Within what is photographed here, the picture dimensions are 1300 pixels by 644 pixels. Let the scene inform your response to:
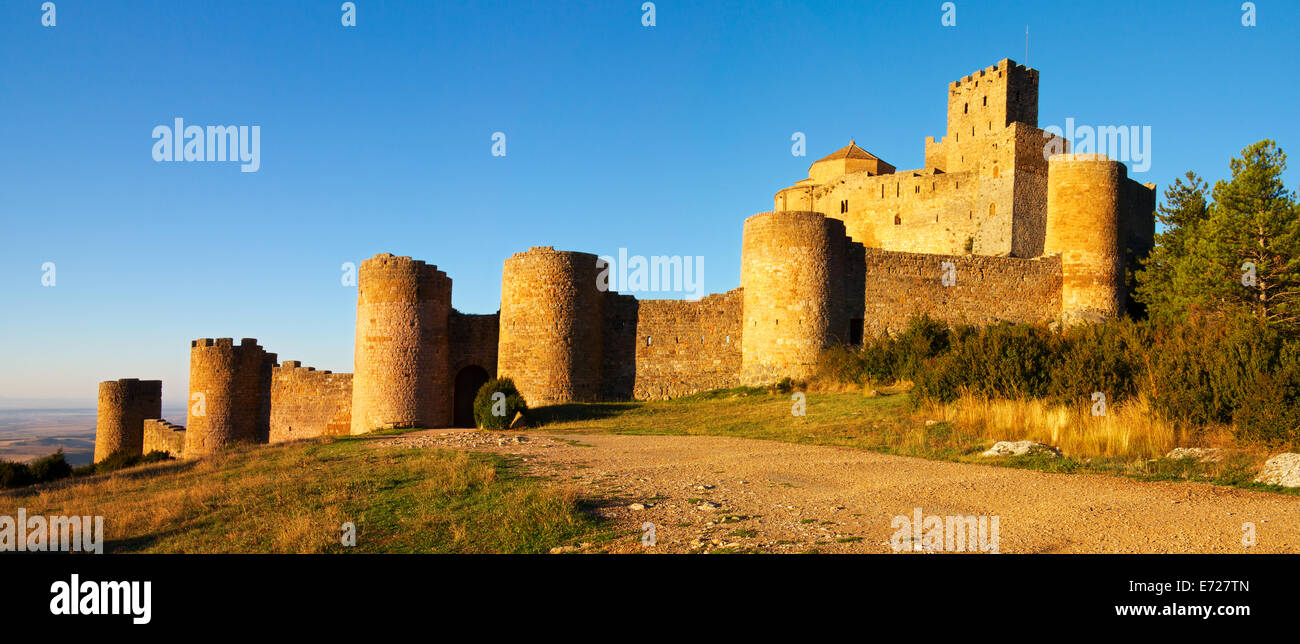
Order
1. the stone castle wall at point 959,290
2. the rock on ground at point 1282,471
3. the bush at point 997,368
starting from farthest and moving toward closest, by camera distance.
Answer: the stone castle wall at point 959,290 → the bush at point 997,368 → the rock on ground at point 1282,471

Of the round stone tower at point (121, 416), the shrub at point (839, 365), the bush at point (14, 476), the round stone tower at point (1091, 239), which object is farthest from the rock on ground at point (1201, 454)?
the round stone tower at point (121, 416)

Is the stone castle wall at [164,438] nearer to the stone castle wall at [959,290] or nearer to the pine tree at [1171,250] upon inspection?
the stone castle wall at [959,290]

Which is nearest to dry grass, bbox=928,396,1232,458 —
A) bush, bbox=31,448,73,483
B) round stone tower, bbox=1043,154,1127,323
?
round stone tower, bbox=1043,154,1127,323

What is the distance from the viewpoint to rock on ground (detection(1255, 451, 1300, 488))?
7.47 metres

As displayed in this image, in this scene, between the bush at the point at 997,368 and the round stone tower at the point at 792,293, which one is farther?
the round stone tower at the point at 792,293

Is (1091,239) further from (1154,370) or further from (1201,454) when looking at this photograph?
(1201,454)

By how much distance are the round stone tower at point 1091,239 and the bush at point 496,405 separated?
16525 millimetres

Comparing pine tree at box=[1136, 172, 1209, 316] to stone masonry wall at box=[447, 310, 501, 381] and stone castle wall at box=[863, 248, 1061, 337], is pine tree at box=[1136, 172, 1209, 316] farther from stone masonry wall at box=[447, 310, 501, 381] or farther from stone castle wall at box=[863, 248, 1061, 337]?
stone masonry wall at box=[447, 310, 501, 381]

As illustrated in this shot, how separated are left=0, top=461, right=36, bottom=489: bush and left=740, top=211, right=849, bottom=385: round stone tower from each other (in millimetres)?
18983

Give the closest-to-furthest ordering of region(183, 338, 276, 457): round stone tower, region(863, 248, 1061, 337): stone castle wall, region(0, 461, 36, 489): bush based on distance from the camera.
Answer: region(0, 461, 36, 489): bush → region(863, 248, 1061, 337): stone castle wall → region(183, 338, 276, 457): round stone tower

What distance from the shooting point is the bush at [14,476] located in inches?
814
